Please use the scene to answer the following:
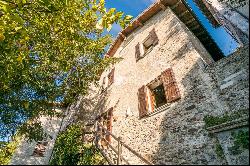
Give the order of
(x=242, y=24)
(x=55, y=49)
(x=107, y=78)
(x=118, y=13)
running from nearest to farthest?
(x=118, y=13) → (x=242, y=24) → (x=55, y=49) → (x=107, y=78)

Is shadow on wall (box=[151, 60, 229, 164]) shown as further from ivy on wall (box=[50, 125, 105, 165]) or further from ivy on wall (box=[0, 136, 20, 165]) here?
ivy on wall (box=[0, 136, 20, 165])

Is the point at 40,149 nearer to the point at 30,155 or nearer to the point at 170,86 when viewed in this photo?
the point at 30,155

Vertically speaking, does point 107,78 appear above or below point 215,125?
above

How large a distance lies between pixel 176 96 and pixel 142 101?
2049mm

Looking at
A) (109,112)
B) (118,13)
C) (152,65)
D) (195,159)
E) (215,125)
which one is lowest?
(195,159)

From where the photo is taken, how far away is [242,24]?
7.45 metres

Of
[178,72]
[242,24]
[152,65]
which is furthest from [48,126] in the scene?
[242,24]

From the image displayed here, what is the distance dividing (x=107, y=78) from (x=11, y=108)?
7.59 m

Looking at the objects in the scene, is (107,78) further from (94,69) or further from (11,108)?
(11,108)

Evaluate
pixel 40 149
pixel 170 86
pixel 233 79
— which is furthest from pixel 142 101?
pixel 40 149

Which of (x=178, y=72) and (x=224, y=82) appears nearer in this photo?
(x=224, y=82)

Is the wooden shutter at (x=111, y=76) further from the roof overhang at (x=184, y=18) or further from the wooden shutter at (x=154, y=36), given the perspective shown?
the wooden shutter at (x=154, y=36)

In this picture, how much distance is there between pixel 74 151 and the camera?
10977mm

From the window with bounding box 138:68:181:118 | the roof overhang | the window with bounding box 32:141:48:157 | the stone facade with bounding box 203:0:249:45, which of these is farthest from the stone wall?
the window with bounding box 32:141:48:157
